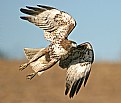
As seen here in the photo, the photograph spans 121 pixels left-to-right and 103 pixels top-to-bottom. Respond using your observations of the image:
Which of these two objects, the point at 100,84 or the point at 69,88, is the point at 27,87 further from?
the point at 69,88

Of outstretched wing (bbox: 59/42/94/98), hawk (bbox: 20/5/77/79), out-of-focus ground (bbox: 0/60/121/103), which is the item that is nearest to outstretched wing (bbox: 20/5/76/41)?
hawk (bbox: 20/5/77/79)

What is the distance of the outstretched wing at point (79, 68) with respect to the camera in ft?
23.5

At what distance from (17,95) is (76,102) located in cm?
223

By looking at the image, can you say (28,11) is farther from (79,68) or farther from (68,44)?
(79,68)

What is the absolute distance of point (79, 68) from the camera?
7230mm

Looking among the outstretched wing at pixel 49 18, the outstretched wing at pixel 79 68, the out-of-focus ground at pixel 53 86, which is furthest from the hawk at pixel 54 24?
the out-of-focus ground at pixel 53 86

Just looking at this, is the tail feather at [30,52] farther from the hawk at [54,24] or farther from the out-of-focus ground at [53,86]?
the out-of-focus ground at [53,86]

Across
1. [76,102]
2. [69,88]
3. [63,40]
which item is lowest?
[76,102]

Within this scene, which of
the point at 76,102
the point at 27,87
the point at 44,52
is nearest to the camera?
the point at 44,52

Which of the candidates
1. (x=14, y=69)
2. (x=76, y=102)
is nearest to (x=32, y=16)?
(x=76, y=102)

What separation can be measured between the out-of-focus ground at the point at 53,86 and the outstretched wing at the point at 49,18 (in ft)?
44.2

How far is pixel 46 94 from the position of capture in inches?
888

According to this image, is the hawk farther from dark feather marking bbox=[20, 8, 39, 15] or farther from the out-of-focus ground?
the out-of-focus ground

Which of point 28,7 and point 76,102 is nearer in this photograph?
point 28,7
